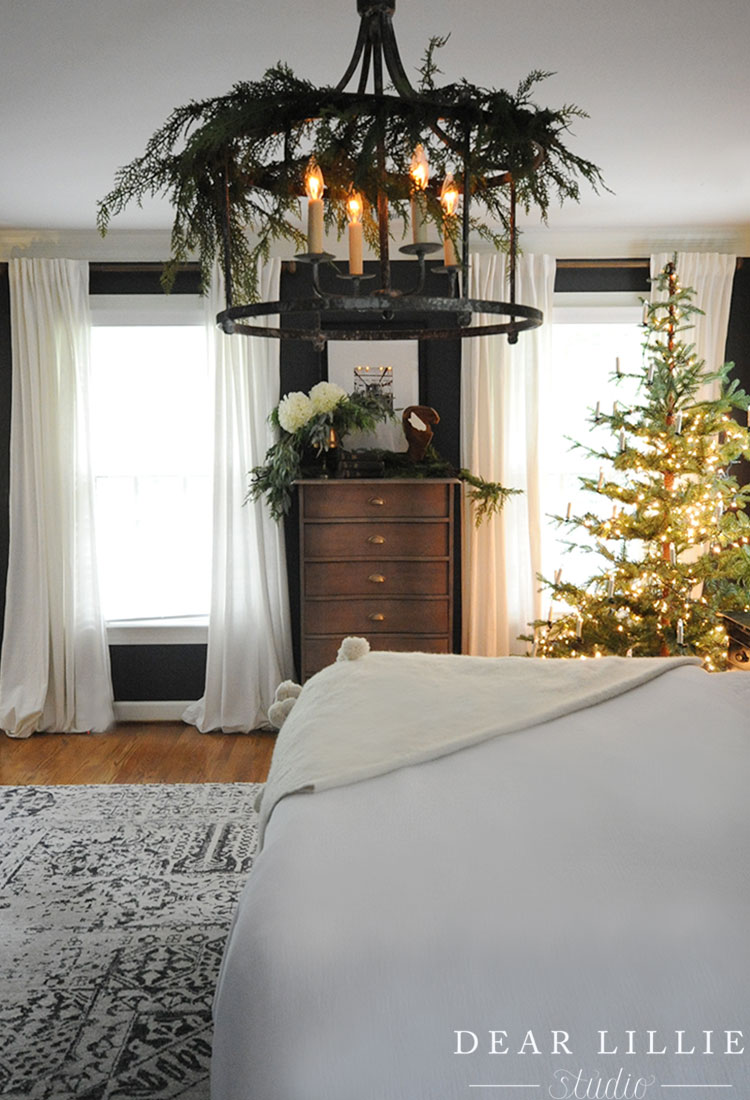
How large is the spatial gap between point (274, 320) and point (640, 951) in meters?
4.32

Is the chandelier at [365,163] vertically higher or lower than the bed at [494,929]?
higher

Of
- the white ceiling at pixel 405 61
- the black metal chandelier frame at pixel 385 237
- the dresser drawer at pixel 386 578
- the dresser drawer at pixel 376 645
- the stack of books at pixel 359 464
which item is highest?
the white ceiling at pixel 405 61

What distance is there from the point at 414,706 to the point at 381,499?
8.79 feet

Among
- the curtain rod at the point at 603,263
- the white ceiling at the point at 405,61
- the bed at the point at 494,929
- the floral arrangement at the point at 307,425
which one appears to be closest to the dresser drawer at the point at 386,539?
the floral arrangement at the point at 307,425

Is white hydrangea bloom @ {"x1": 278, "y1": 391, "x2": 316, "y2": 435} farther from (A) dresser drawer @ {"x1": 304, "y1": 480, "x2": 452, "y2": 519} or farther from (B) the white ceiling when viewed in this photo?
(B) the white ceiling

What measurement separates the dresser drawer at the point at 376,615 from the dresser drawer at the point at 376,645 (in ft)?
0.10

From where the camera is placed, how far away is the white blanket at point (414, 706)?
6.70ft

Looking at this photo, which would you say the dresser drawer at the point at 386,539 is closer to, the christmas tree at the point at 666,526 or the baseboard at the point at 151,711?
the christmas tree at the point at 666,526

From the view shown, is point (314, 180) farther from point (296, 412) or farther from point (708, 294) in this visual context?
point (708, 294)

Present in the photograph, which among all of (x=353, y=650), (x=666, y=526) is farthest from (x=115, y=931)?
(x=666, y=526)

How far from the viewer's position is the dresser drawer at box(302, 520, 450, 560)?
16.3 feet

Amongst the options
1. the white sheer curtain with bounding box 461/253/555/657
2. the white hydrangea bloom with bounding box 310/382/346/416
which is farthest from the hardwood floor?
the white hydrangea bloom with bounding box 310/382/346/416

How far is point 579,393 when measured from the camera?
18.2 ft

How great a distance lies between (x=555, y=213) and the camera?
5.05m
